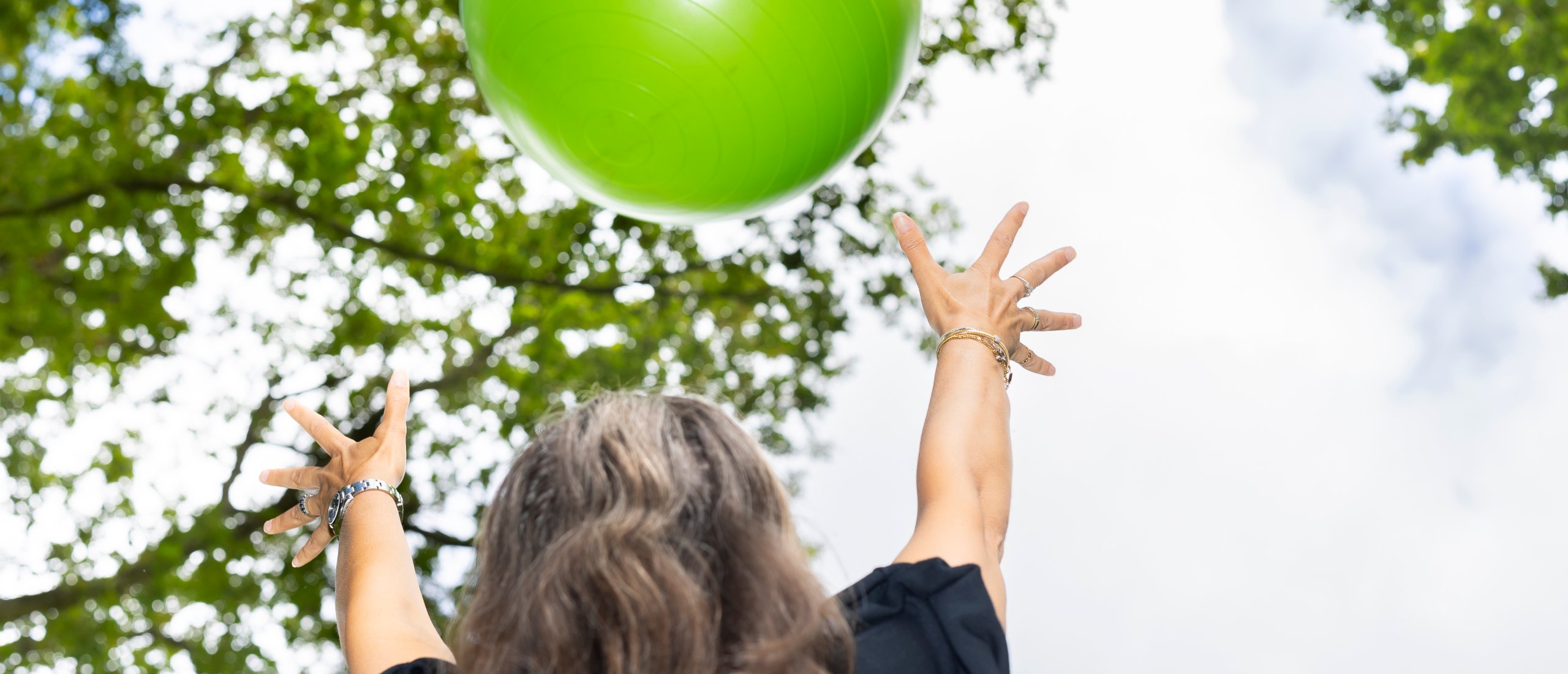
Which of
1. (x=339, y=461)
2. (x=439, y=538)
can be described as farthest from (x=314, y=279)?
(x=339, y=461)

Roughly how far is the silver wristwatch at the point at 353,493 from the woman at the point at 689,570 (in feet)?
0.63

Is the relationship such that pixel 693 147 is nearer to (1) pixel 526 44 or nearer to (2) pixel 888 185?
(1) pixel 526 44

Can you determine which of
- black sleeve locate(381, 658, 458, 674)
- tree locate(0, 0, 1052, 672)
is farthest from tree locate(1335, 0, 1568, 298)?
black sleeve locate(381, 658, 458, 674)

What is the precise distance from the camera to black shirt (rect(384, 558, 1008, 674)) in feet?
3.46

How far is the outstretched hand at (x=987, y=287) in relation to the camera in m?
1.47

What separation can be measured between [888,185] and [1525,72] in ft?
12.0

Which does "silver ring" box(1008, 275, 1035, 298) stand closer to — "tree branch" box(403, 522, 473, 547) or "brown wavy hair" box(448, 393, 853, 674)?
"brown wavy hair" box(448, 393, 853, 674)

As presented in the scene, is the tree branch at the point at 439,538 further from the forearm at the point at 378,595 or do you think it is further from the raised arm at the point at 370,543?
the forearm at the point at 378,595

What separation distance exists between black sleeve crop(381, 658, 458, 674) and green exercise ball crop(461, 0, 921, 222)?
89cm

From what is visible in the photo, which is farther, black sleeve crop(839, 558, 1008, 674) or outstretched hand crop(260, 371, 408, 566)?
outstretched hand crop(260, 371, 408, 566)

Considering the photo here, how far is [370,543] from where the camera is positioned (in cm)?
145

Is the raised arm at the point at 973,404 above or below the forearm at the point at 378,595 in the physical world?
above

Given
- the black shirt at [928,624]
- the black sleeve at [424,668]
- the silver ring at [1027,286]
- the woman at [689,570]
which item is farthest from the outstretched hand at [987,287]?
the black sleeve at [424,668]

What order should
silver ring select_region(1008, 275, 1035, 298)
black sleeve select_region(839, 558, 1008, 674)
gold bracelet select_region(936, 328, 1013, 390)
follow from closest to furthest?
black sleeve select_region(839, 558, 1008, 674) < gold bracelet select_region(936, 328, 1013, 390) < silver ring select_region(1008, 275, 1035, 298)
